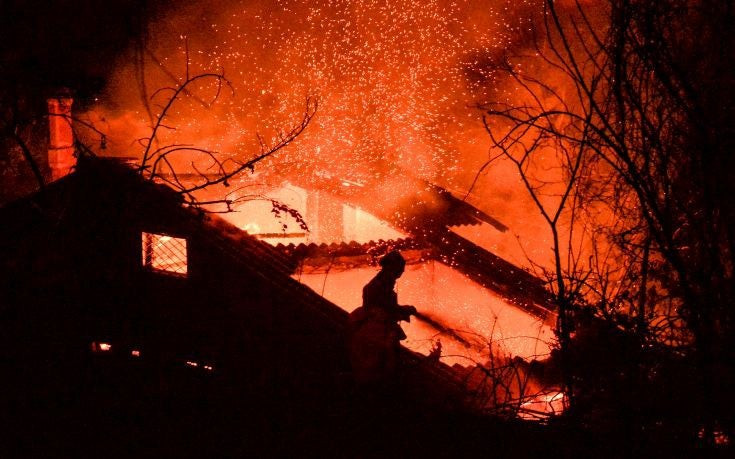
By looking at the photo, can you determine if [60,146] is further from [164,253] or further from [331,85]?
[331,85]

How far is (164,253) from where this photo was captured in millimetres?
8805

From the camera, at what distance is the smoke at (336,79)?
11383 millimetres

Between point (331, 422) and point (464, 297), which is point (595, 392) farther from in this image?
point (464, 297)

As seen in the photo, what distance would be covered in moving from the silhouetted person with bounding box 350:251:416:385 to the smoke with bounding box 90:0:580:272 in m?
4.86

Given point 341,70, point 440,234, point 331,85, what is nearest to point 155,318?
point 440,234

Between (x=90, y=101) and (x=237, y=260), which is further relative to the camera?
(x=90, y=101)

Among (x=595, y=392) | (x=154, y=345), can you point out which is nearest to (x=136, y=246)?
(x=154, y=345)

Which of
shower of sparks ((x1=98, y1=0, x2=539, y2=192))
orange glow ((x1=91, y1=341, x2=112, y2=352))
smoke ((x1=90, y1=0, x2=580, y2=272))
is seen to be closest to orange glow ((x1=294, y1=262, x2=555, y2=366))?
smoke ((x1=90, y1=0, x2=580, y2=272))

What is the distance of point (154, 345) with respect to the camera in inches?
351

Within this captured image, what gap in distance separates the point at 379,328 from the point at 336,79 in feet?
20.6

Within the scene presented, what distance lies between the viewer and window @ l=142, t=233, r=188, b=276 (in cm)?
867

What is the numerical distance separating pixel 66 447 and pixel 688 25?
9.40 metres

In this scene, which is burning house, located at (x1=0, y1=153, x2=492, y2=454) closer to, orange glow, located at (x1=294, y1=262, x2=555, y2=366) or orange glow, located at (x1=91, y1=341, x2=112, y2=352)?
orange glow, located at (x1=91, y1=341, x2=112, y2=352)

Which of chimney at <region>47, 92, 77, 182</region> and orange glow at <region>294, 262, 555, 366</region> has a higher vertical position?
chimney at <region>47, 92, 77, 182</region>
